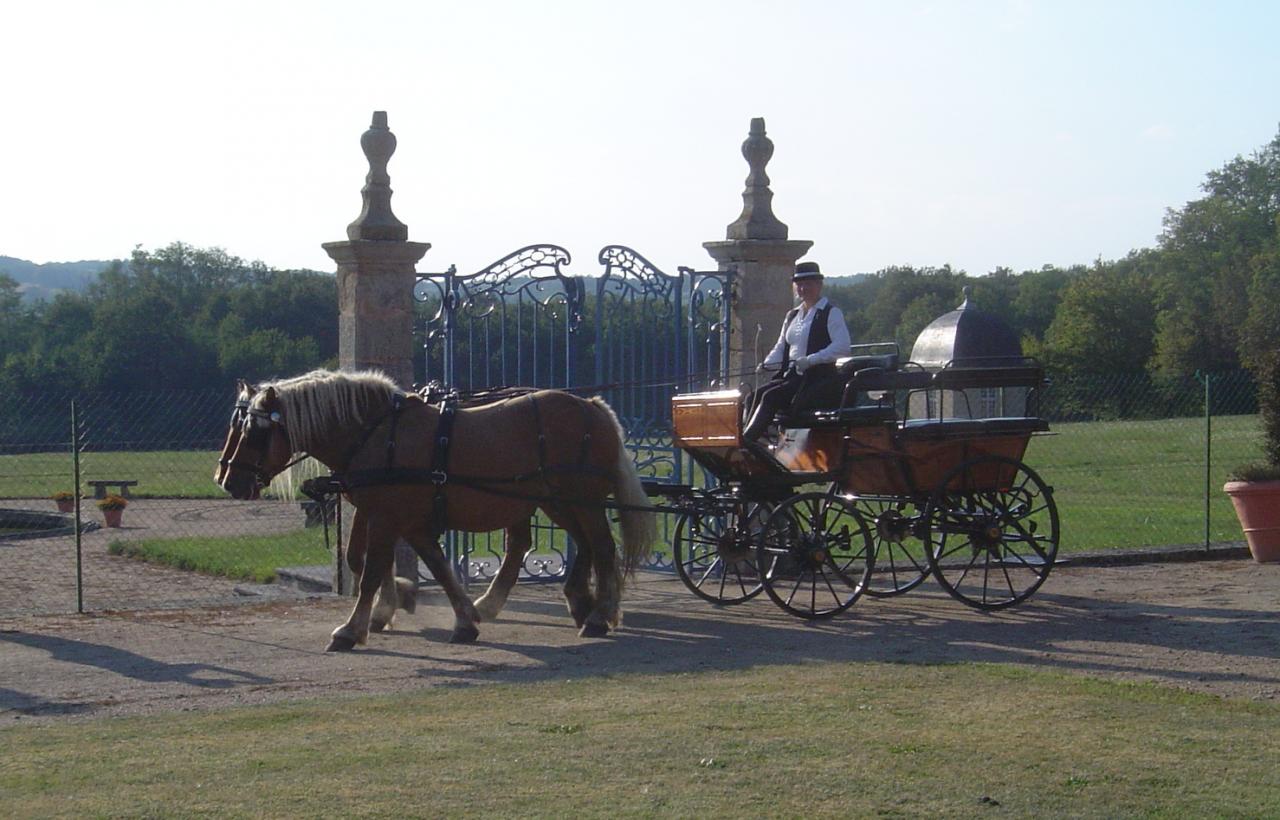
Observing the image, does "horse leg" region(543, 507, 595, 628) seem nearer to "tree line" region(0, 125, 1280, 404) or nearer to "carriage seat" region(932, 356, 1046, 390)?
"carriage seat" region(932, 356, 1046, 390)

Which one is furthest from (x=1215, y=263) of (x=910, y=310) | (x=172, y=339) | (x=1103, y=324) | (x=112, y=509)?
(x=112, y=509)

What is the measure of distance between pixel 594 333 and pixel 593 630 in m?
3.60

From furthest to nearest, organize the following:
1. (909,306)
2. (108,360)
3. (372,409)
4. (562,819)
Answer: (909,306) → (108,360) → (372,409) → (562,819)

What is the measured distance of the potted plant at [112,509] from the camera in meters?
21.2

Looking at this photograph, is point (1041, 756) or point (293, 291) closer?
point (1041, 756)

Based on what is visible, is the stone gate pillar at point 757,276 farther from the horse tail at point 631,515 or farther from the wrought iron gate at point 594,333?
the horse tail at point 631,515

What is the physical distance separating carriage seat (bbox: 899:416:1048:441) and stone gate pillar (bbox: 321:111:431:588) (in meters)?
3.78

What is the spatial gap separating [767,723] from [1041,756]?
1.28m

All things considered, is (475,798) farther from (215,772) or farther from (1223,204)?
(1223,204)

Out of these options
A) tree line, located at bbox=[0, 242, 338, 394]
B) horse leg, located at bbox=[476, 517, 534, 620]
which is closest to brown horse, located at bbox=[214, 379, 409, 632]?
horse leg, located at bbox=[476, 517, 534, 620]

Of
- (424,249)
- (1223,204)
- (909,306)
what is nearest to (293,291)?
(909,306)

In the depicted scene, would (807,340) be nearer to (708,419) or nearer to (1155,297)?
(708,419)

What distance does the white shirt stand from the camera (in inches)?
→ 411

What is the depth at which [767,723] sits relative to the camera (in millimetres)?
7211
